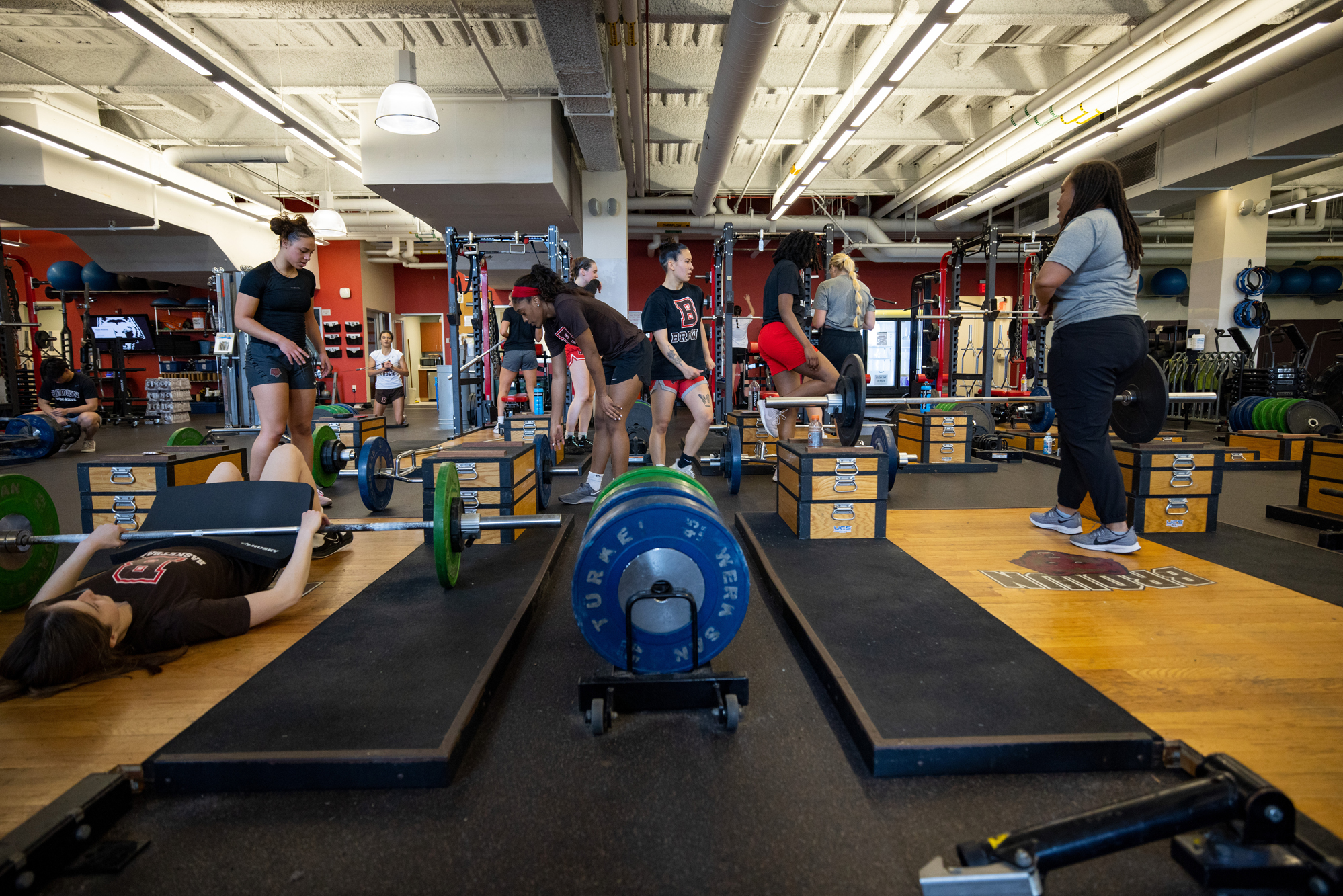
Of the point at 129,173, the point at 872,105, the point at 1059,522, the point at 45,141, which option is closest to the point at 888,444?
the point at 1059,522

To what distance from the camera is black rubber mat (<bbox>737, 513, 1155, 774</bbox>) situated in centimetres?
134

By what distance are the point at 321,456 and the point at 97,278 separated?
1120 centimetres

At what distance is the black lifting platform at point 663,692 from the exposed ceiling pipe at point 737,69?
3964 mm

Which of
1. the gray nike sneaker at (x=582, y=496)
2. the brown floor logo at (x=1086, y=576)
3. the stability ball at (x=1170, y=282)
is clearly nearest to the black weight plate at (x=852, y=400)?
the brown floor logo at (x=1086, y=576)

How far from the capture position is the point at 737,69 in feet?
16.3

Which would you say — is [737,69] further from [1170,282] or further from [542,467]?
[1170,282]

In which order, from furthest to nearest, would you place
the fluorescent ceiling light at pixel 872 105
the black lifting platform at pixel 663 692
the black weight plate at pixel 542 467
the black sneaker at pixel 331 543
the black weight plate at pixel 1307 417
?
1. the black weight plate at pixel 1307 417
2. the fluorescent ceiling light at pixel 872 105
3. the black weight plate at pixel 542 467
4. the black sneaker at pixel 331 543
5. the black lifting platform at pixel 663 692

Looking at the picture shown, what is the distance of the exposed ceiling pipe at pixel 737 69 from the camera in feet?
13.7

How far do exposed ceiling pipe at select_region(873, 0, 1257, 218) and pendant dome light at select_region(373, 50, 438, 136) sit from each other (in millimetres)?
5597

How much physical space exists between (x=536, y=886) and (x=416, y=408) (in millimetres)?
14083

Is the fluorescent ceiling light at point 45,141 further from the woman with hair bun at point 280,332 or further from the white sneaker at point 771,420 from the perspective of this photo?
the white sneaker at point 771,420

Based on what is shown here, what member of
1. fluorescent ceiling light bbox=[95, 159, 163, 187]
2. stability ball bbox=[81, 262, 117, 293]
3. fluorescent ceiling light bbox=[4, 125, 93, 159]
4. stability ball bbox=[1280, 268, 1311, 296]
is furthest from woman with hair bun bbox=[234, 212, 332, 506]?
stability ball bbox=[1280, 268, 1311, 296]

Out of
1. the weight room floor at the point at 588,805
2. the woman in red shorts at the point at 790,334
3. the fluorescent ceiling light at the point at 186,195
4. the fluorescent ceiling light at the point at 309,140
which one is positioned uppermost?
the fluorescent ceiling light at the point at 186,195

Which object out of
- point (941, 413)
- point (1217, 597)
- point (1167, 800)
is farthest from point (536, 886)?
point (941, 413)
